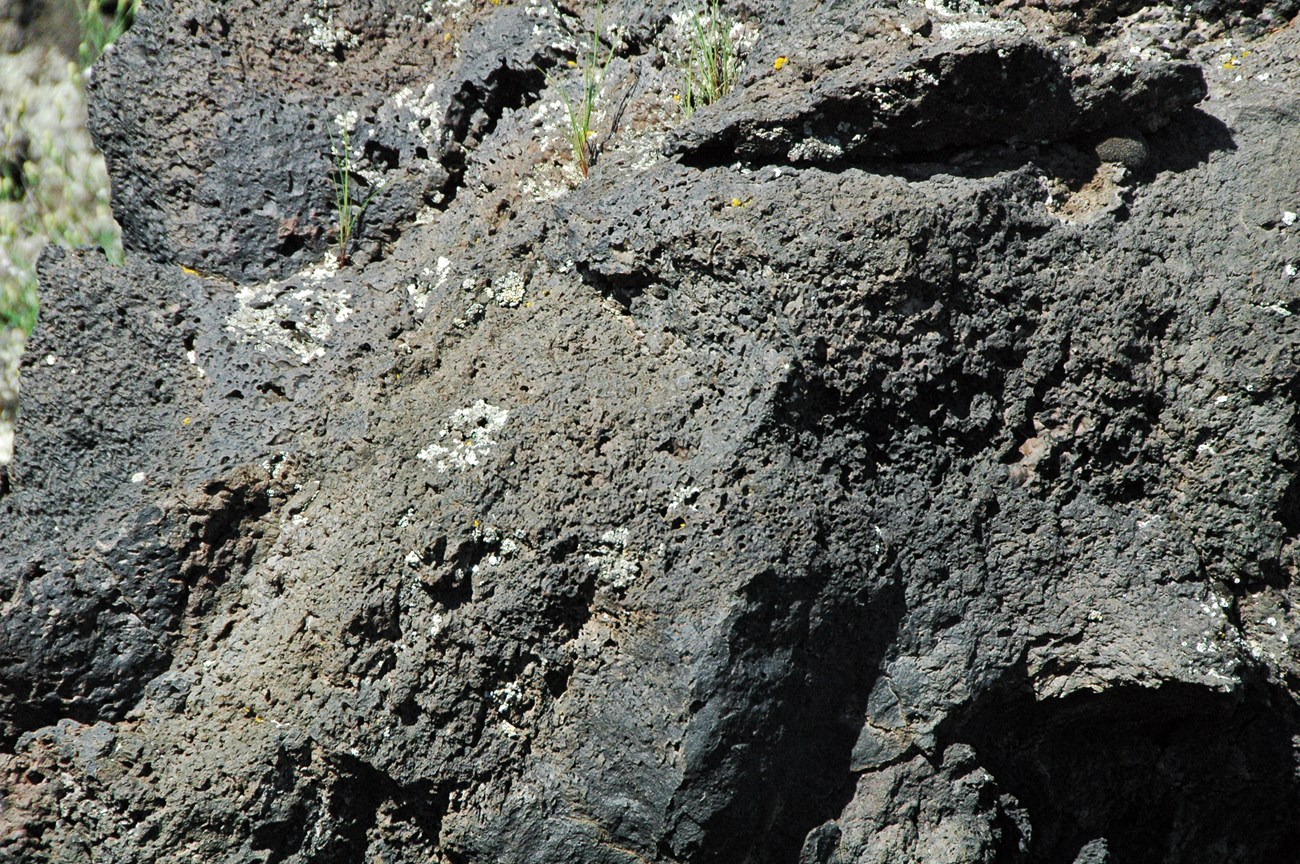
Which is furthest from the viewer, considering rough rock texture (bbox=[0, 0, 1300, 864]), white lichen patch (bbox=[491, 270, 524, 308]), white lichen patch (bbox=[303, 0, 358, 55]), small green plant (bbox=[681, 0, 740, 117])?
white lichen patch (bbox=[303, 0, 358, 55])

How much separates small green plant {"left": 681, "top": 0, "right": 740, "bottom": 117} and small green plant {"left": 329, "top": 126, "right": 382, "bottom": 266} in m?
1.01

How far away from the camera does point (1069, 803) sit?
237 centimetres

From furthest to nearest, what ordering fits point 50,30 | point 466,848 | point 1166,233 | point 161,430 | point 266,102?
point 50,30 < point 266,102 < point 161,430 < point 1166,233 < point 466,848

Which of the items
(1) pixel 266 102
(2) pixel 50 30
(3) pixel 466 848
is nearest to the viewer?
(3) pixel 466 848

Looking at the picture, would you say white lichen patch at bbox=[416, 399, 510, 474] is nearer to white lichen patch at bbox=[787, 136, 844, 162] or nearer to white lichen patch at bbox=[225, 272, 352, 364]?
white lichen patch at bbox=[225, 272, 352, 364]

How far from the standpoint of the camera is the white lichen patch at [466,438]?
236cm

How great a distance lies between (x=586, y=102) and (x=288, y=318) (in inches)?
42.7

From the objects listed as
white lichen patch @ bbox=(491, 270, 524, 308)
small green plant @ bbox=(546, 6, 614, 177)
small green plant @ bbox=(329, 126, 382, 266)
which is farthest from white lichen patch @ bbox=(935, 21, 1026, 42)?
small green plant @ bbox=(329, 126, 382, 266)

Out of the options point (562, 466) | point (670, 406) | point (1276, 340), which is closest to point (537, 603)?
point (562, 466)

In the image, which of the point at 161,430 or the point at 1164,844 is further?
the point at 161,430

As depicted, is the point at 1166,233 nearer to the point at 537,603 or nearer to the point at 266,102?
the point at 537,603

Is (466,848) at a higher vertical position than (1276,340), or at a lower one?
lower

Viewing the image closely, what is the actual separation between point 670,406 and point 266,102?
1708 millimetres

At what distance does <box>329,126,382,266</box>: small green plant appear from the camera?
289 centimetres
